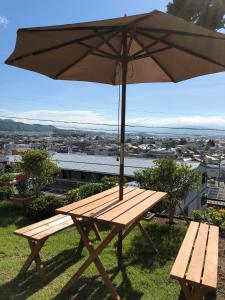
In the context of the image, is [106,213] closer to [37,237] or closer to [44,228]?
[37,237]

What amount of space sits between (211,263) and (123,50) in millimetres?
2561

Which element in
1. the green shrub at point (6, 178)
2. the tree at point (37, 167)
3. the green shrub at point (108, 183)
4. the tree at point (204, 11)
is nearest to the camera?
the green shrub at point (108, 183)

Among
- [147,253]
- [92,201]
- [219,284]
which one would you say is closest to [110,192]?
[92,201]

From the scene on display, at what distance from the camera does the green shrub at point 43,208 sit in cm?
611

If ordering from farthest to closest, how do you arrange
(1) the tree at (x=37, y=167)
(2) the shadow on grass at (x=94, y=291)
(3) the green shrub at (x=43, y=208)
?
1. (1) the tree at (x=37, y=167)
2. (3) the green shrub at (x=43, y=208)
3. (2) the shadow on grass at (x=94, y=291)

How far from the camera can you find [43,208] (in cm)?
613

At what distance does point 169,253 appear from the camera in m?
4.61

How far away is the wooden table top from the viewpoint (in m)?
3.06

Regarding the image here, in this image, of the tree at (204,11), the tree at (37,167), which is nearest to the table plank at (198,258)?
the tree at (37,167)

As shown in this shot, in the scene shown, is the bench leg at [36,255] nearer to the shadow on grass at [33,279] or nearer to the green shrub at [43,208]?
the shadow on grass at [33,279]

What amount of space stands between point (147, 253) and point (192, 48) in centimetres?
301

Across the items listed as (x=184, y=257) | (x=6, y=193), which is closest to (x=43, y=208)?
(x=6, y=193)

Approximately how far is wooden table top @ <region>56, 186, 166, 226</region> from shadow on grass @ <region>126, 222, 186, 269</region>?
94cm

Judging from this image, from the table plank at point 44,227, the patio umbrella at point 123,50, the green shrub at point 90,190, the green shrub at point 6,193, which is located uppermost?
the patio umbrella at point 123,50
